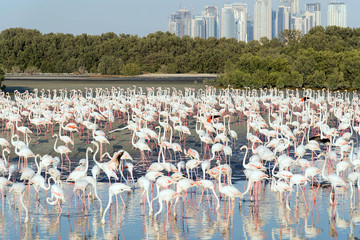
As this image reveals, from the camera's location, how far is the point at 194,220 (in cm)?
964

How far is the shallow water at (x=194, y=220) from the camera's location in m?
8.88

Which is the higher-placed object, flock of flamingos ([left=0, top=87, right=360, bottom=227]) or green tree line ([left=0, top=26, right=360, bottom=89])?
green tree line ([left=0, top=26, right=360, bottom=89])

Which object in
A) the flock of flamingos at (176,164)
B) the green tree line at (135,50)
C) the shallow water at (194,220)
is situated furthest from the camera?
the green tree line at (135,50)

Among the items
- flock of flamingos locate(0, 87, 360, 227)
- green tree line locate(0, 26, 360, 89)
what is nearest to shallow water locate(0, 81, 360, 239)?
flock of flamingos locate(0, 87, 360, 227)

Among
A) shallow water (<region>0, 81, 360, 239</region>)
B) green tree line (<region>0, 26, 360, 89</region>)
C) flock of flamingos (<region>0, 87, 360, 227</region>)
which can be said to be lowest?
shallow water (<region>0, 81, 360, 239</region>)

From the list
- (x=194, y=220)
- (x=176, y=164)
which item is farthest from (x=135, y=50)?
(x=194, y=220)

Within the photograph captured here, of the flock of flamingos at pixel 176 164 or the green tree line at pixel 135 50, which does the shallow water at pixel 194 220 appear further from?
the green tree line at pixel 135 50

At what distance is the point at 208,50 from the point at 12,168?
72.3 metres

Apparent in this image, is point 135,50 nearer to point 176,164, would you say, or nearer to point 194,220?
point 176,164

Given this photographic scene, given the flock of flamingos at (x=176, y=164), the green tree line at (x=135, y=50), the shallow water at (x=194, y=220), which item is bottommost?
the shallow water at (x=194, y=220)

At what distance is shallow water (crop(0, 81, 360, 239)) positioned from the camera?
888cm

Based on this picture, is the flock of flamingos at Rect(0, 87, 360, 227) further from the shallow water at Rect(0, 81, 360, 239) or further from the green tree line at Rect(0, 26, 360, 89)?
the green tree line at Rect(0, 26, 360, 89)

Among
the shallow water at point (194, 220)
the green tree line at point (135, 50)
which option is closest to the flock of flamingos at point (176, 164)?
the shallow water at point (194, 220)

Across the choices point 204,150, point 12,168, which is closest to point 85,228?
point 12,168
